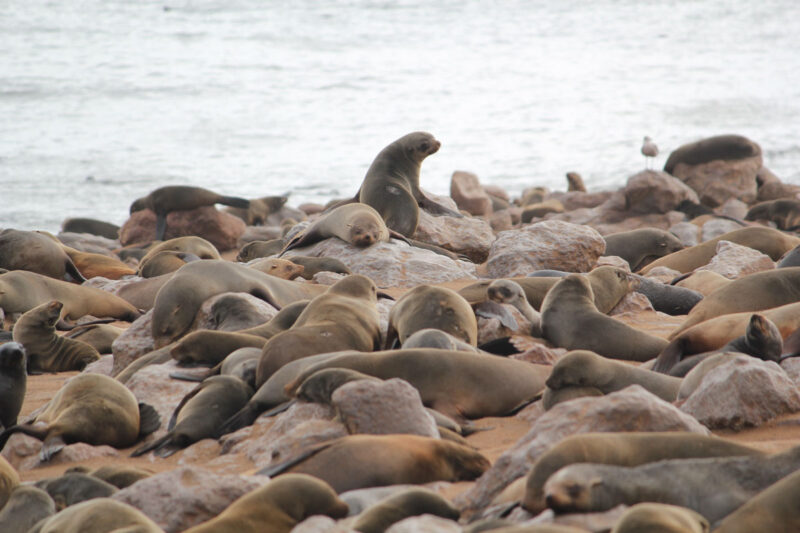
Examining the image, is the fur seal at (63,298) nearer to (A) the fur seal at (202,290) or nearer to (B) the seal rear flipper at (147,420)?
(A) the fur seal at (202,290)

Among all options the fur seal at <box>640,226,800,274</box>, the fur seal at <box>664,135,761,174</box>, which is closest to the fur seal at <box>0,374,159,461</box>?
the fur seal at <box>640,226,800,274</box>

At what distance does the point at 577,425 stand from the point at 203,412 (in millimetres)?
2026

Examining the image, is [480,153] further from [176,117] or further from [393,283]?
[393,283]

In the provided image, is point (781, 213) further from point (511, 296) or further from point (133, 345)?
point (133, 345)

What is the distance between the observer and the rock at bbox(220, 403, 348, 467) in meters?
3.44

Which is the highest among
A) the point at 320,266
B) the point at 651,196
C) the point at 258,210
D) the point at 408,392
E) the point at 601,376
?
the point at 408,392

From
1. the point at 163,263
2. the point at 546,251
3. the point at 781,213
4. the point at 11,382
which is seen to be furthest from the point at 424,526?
the point at 781,213

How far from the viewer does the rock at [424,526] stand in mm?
2351

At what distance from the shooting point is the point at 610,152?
30.8m

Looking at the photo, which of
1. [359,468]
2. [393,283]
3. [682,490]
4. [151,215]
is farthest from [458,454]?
[151,215]

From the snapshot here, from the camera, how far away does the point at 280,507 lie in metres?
2.70

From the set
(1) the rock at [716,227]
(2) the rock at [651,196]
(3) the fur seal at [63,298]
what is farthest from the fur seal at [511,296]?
(2) the rock at [651,196]

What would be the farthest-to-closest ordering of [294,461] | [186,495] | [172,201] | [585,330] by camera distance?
[172,201], [585,330], [294,461], [186,495]

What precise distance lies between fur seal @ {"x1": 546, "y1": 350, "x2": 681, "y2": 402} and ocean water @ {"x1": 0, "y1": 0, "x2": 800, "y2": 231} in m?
18.8
